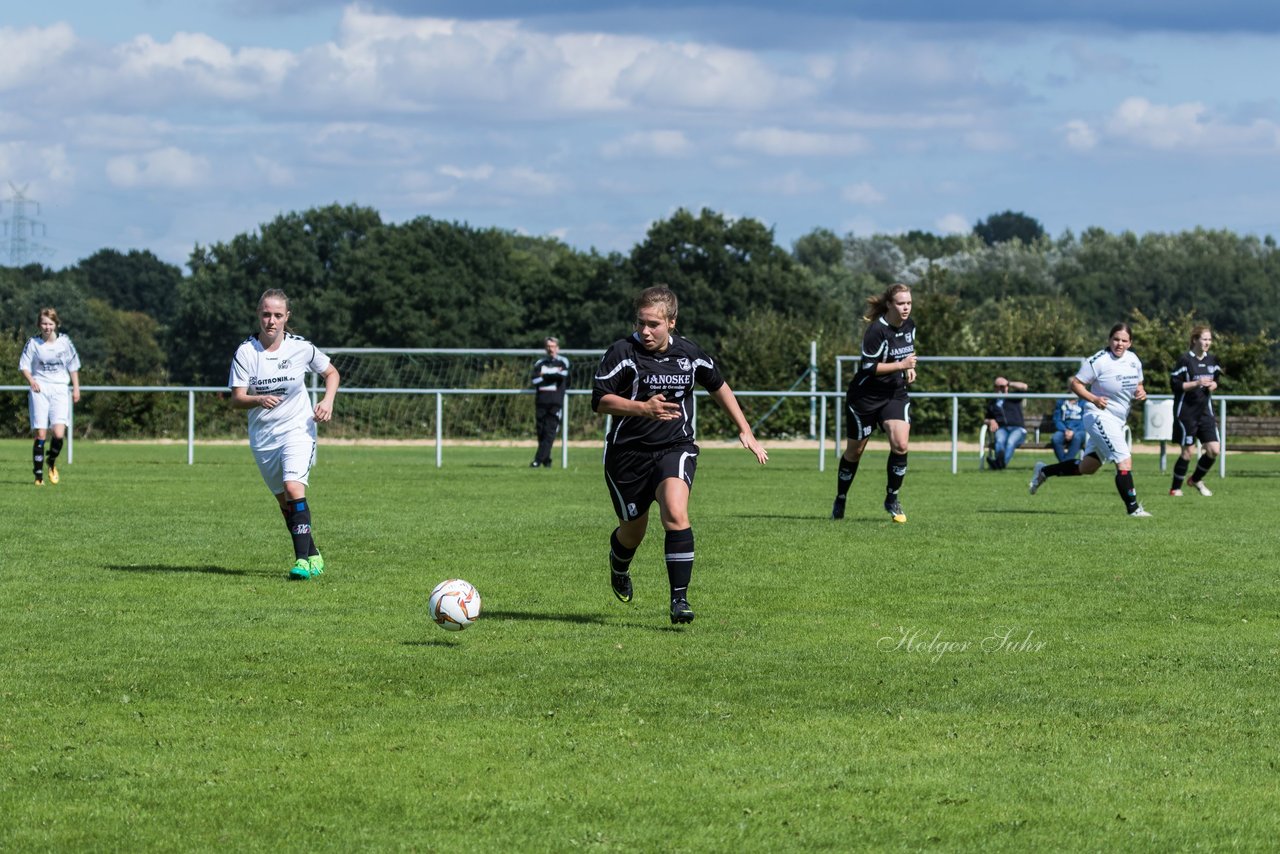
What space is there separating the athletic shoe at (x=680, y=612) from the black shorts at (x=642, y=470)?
0.52 meters

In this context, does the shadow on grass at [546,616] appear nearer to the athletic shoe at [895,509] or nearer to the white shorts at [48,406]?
the athletic shoe at [895,509]

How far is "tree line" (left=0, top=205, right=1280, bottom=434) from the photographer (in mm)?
41406

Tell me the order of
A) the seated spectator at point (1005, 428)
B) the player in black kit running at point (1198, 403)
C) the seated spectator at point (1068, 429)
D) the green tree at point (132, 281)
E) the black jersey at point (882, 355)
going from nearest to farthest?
the black jersey at point (882, 355) → the player in black kit running at point (1198, 403) → the seated spectator at point (1068, 429) → the seated spectator at point (1005, 428) → the green tree at point (132, 281)

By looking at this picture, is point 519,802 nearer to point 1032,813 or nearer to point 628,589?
point 1032,813

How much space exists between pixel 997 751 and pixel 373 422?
2931 centimetres

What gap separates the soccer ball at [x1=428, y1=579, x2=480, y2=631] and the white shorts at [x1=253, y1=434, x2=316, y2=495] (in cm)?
296

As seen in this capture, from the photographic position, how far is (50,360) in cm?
2025

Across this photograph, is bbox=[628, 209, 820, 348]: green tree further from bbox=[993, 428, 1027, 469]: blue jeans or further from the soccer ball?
the soccer ball

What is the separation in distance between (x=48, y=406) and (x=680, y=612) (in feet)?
44.7

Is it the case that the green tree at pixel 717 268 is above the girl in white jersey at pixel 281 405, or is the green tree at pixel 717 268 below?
above

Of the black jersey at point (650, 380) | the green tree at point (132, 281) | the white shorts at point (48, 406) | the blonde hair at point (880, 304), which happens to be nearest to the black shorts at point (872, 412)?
the blonde hair at point (880, 304)

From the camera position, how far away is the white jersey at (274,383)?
11.3 m

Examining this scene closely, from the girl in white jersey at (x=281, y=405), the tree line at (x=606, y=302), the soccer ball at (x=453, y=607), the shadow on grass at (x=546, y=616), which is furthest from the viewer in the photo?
the tree line at (x=606, y=302)

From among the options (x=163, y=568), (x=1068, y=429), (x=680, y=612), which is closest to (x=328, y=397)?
(x=163, y=568)
